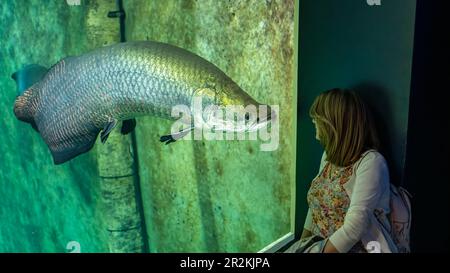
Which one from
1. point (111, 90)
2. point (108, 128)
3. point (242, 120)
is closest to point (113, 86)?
point (111, 90)

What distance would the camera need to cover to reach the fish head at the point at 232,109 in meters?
1.80

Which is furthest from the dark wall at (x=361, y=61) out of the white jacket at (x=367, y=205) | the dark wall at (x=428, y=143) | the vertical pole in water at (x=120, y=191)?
the vertical pole in water at (x=120, y=191)

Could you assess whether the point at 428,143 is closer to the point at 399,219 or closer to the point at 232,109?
the point at 399,219

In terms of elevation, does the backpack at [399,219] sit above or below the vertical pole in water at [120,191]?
above

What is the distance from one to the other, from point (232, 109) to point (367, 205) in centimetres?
75

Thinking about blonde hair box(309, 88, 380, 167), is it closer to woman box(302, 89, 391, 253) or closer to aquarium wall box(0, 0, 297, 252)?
woman box(302, 89, 391, 253)

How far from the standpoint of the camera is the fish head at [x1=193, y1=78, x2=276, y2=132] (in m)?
1.80

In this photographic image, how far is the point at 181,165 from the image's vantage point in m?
3.02

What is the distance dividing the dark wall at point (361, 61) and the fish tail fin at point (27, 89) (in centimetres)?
153

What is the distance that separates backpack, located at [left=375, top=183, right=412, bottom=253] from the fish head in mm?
701

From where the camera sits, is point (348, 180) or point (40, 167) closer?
point (348, 180)

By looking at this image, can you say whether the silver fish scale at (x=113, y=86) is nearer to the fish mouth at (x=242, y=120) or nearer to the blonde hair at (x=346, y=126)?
the fish mouth at (x=242, y=120)

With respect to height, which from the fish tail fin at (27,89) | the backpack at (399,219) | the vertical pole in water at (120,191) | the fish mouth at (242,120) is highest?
the fish tail fin at (27,89)

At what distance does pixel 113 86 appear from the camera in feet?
6.26
